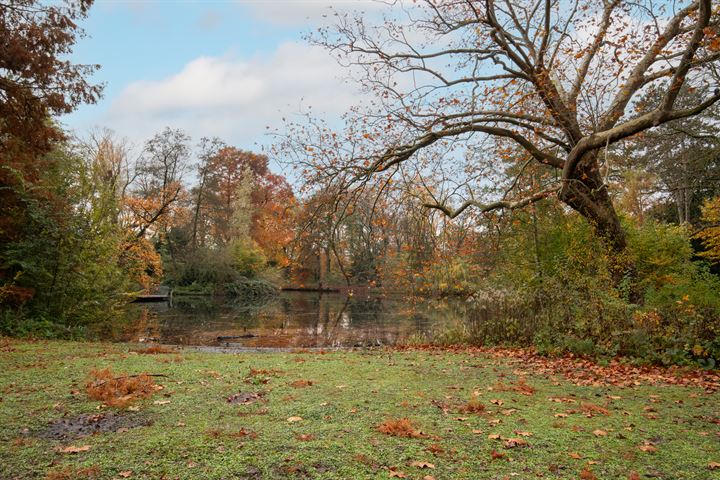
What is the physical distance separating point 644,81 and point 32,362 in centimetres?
1219

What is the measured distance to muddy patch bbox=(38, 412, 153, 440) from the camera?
385cm

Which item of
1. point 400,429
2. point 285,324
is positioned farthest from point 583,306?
point 285,324

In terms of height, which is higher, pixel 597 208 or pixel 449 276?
pixel 597 208

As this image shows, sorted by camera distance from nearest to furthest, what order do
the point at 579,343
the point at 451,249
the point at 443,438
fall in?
1. the point at 443,438
2. the point at 579,343
3. the point at 451,249

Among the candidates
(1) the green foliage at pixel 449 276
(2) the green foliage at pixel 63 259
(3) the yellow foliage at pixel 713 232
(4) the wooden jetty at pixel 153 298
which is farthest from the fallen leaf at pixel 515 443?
(4) the wooden jetty at pixel 153 298

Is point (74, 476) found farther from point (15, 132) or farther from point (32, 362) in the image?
point (15, 132)

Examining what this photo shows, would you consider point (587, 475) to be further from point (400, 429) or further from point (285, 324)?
point (285, 324)

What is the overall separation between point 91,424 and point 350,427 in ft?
6.88

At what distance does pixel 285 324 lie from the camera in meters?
20.0

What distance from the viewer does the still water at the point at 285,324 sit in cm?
1512

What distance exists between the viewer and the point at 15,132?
1175cm

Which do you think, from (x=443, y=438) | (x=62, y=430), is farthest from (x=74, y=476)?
(x=443, y=438)

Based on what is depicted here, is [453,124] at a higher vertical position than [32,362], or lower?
higher

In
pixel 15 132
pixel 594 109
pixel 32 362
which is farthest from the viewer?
pixel 15 132
